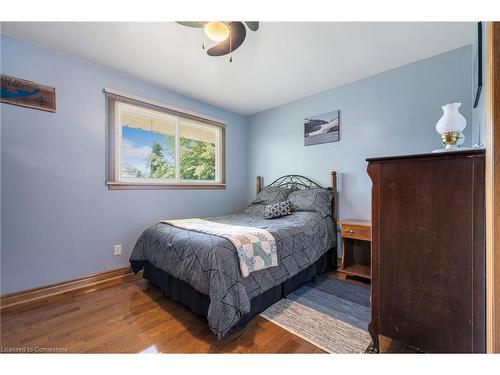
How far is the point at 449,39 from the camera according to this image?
188 centimetres

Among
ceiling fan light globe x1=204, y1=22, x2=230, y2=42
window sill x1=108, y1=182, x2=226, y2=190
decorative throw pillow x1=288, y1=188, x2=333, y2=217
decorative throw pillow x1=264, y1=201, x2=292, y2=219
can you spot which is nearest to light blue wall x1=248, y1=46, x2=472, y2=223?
decorative throw pillow x1=288, y1=188, x2=333, y2=217

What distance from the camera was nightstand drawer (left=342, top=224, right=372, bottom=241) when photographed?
217 centimetres

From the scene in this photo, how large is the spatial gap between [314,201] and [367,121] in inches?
47.3

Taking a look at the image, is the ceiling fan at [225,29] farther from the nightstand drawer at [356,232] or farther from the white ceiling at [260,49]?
the nightstand drawer at [356,232]

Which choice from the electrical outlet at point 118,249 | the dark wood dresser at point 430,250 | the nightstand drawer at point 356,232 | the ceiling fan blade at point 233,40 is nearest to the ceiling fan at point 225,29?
the ceiling fan blade at point 233,40

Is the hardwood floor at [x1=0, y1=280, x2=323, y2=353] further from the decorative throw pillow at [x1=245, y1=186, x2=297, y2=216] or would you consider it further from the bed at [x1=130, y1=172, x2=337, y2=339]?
the decorative throw pillow at [x1=245, y1=186, x2=297, y2=216]

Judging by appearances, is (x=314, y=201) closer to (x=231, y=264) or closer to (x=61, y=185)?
(x=231, y=264)

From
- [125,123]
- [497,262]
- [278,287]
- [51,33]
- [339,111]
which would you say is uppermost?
[51,33]

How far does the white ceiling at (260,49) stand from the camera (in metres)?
1.72

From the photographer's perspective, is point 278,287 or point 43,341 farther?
point 278,287

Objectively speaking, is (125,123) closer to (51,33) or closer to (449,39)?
(51,33)

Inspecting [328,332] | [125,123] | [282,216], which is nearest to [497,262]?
[328,332]
